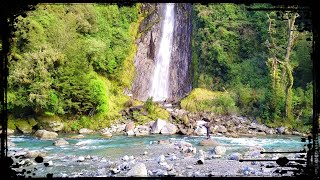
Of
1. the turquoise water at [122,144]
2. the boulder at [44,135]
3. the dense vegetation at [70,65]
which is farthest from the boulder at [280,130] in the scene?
the boulder at [44,135]

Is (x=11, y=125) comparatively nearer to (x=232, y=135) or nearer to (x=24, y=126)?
(x=24, y=126)

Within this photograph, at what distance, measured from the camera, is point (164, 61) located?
2884 cm

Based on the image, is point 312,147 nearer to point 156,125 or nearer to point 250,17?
point 156,125

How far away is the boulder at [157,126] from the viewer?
70.2ft

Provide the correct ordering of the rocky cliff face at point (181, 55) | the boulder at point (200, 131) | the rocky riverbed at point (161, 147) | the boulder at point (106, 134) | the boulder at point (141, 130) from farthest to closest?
the rocky cliff face at point (181, 55) → the boulder at point (200, 131) → the boulder at point (141, 130) → the boulder at point (106, 134) → the rocky riverbed at point (161, 147)

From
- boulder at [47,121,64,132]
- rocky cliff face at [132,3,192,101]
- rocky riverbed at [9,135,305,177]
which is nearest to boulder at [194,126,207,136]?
rocky riverbed at [9,135,305,177]

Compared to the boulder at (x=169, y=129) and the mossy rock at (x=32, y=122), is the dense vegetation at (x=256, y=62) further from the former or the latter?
the mossy rock at (x=32, y=122)

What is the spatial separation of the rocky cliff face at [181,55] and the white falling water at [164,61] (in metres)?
0.33

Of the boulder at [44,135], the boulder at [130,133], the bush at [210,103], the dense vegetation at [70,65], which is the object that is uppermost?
the dense vegetation at [70,65]

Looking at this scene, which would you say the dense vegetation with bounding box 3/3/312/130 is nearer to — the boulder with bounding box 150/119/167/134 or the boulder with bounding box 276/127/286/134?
the boulder with bounding box 276/127/286/134

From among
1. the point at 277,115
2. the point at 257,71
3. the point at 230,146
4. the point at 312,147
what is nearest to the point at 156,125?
the point at 230,146

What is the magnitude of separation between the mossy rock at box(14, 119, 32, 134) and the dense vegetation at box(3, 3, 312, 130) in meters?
0.48

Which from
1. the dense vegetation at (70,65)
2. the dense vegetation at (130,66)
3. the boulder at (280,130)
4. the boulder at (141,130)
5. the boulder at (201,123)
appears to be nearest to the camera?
the dense vegetation at (70,65)

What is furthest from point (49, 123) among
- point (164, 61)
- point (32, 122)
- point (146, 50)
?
point (164, 61)
